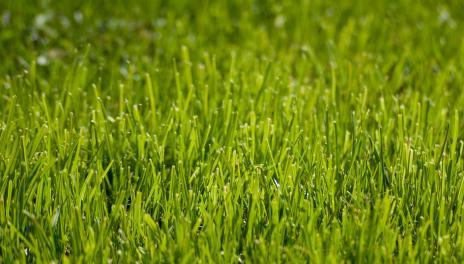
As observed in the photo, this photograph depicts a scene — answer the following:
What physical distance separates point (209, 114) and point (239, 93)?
24 centimetres

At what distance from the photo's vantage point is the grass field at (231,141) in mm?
2420

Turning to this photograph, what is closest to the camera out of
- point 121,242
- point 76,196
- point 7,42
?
point 121,242

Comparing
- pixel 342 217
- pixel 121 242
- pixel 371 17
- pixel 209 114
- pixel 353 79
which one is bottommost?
pixel 121 242

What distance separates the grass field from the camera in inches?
95.3

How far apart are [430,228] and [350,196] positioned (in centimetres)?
31

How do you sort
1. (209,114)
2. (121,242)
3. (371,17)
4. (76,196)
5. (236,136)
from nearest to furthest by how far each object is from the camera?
(121,242)
(76,196)
(236,136)
(209,114)
(371,17)

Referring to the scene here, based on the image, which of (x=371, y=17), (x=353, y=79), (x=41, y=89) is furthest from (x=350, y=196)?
(x=371, y=17)

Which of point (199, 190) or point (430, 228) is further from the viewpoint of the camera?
point (199, 190)

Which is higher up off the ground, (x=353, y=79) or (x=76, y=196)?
(x=353, y=79)

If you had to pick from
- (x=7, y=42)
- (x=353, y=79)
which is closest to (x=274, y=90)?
(x=353, y=79)

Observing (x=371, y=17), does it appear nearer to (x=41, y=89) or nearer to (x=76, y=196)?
(x=41, y=89)

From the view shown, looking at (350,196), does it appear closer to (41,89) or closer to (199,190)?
(199,190)

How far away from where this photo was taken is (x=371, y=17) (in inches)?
191

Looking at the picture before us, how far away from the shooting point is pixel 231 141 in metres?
3.05
